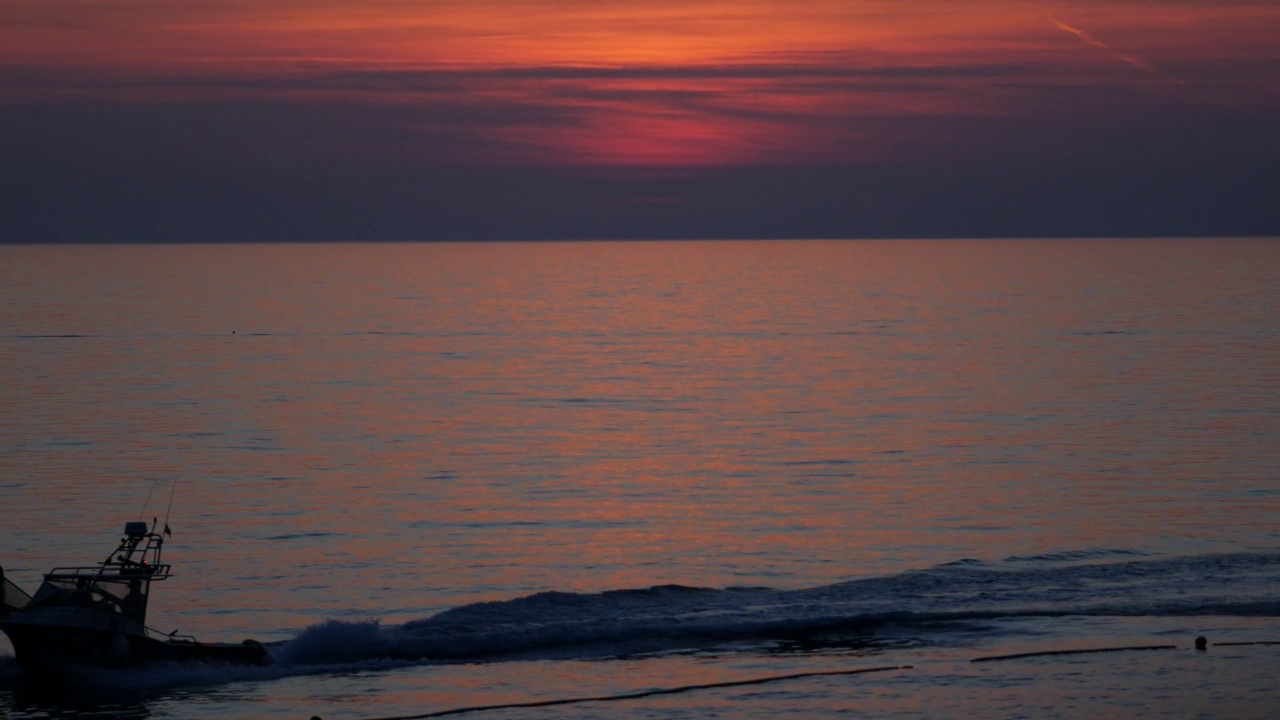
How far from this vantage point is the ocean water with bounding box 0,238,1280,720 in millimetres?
26922

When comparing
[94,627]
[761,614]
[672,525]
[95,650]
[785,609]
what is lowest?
[95,650]

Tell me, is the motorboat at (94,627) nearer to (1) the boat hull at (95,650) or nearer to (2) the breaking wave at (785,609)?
(1) the boat hull at (95,650)

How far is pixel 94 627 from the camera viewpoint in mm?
26859

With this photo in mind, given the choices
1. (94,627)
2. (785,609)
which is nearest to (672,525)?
(785,609)

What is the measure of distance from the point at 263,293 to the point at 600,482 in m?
140

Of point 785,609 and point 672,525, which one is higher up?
point 672,525

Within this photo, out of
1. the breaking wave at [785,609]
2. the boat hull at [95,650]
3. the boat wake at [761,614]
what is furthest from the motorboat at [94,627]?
the breaking wave at [785,609]

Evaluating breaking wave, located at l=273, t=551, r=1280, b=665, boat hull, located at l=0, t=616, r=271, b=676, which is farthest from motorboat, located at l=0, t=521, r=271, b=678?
breaking wave, located at l=273, t=551, r=1280, b=665

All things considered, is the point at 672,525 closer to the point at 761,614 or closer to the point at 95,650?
the point at 761,614

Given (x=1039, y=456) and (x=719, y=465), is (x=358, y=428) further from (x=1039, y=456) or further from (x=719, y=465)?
(x=1039, y=456)

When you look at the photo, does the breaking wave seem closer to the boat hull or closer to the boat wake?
the boat wake

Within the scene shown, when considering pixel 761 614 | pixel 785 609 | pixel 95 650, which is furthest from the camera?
pixel 785 609

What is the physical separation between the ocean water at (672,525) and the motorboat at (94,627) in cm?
Result: 36

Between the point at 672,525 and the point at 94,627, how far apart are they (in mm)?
17796
